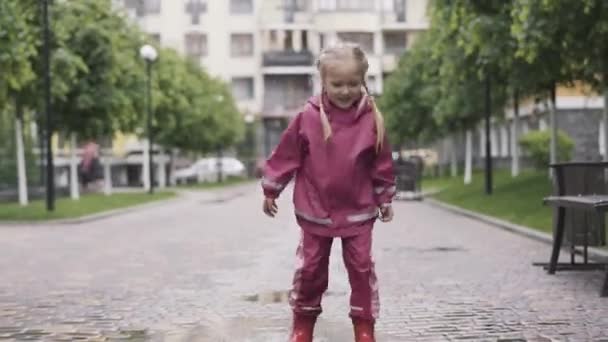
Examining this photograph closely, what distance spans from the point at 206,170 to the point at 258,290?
209 feet

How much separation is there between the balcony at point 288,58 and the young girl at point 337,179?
259 feet

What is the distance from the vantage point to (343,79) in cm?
586

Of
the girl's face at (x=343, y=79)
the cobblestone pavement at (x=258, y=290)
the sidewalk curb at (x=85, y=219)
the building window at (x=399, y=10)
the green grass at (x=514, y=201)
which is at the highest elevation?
the building window at (x=399, y=10)

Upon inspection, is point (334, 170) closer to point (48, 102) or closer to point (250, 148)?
point (48, 102)

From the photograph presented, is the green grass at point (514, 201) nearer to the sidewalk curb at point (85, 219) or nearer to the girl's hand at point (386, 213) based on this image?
the sidewalk curb at point (85, 219)

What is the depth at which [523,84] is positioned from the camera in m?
23.3

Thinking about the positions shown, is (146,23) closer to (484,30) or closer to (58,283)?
(484,30)

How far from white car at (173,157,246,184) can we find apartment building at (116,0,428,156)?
31.4 feet

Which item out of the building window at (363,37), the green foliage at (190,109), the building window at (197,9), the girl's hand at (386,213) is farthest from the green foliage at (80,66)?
the building window at (197,9)

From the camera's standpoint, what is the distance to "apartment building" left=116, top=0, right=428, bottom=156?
85.4m

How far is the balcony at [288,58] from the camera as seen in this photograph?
84875mm

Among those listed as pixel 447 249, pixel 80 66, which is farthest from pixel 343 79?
pixel 80 66

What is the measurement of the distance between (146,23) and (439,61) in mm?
49549

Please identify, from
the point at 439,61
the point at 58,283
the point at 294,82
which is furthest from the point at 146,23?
the point at 58,283
